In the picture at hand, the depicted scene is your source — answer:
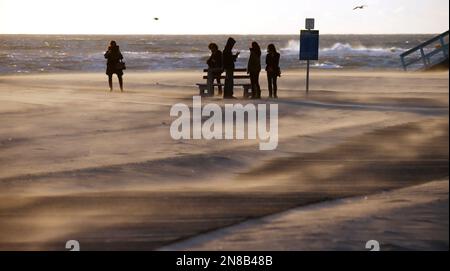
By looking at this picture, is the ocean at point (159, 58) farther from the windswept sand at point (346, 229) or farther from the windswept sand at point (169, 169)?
the windswept sand at point (346, 229)

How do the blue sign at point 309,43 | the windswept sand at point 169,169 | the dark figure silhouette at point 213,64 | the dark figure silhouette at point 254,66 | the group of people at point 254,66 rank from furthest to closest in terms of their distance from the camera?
the dark figure silhouette at point 213,64 < the group of people at point 254,66 < the dark figure silhouette at point 254,66 < the blue sign at point 309,43 < the windswept sand at point 169,169

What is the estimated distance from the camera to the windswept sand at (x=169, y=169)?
27.0ft

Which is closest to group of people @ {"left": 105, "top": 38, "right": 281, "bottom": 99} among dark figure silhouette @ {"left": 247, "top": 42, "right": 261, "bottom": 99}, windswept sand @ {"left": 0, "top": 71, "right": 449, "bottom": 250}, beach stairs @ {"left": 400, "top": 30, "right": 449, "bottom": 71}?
dark figure silhouette @ {"left": 247, "top": 42, "right": 261, "bottom": 99}

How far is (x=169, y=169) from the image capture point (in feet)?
37.9

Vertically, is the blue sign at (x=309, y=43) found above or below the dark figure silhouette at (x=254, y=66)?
above

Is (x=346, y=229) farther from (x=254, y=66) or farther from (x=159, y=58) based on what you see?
(x=159, y=58)

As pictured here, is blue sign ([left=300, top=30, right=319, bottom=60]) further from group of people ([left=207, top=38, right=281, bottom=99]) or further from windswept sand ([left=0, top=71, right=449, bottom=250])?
windswept sand ([left=0, top=71, right=449, bottom=250])

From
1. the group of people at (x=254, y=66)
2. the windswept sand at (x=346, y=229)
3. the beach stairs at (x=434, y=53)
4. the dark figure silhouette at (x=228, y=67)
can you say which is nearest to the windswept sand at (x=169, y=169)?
the windswept sand at (x=346, y=229)

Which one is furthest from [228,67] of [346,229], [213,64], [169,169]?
[346,229]

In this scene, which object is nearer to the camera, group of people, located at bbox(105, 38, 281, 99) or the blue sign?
the blue sign

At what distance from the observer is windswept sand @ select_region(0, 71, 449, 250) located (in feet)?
27.0

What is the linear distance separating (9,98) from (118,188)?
16.2 metres
